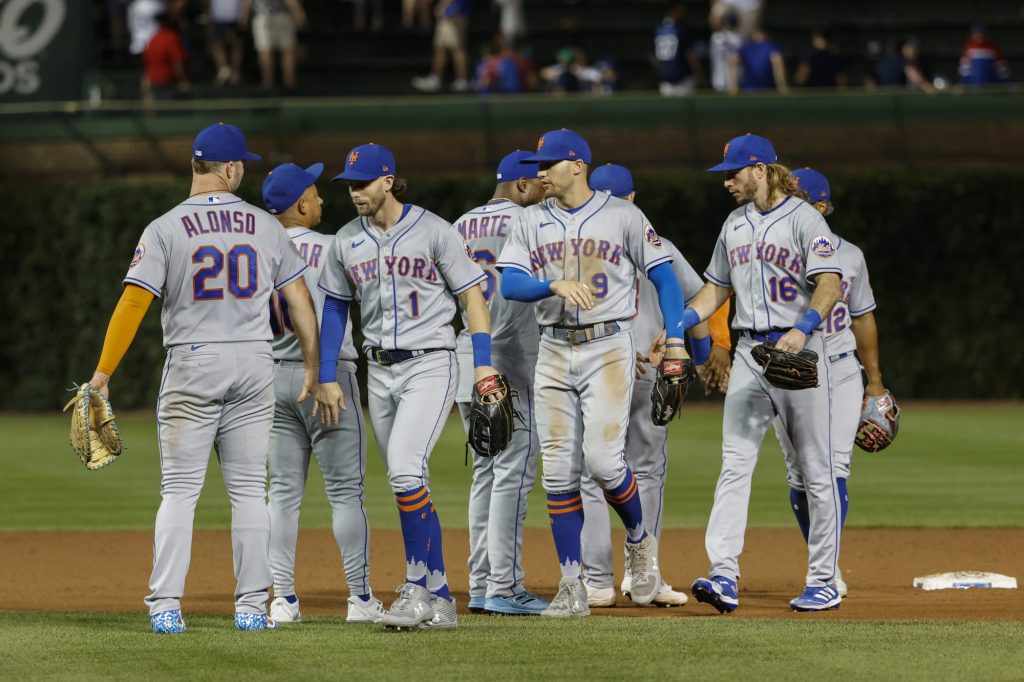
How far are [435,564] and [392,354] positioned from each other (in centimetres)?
88

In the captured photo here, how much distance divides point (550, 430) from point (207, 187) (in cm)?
178

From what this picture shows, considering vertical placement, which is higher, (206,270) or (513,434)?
(206,270)

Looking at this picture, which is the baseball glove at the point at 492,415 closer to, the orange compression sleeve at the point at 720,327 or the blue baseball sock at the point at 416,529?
the blue baseball sock at the point at 416,529

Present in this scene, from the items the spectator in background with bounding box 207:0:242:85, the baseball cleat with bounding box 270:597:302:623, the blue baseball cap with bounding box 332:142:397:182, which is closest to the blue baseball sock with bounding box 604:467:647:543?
the baseball cleat with bounding box 270:597:302:623

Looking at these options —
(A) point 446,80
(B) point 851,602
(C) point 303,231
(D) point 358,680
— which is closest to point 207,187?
(C) point 303,231

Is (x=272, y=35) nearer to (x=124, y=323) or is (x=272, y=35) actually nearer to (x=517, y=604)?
(x=517, y=604)

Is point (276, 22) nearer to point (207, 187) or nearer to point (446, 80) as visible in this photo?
point (446, 80)

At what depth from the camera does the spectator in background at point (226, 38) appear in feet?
71.7

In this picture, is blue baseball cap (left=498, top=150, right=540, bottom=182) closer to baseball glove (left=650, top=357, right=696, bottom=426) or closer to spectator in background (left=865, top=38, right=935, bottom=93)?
baseball glove (left=650, top=357, right=696, bottom=426)

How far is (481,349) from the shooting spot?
251 inches

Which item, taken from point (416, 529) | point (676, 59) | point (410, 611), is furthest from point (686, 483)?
point (676, 59)

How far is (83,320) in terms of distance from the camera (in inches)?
749

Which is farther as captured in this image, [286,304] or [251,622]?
[286,304]

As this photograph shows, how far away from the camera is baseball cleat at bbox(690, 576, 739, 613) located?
6.71 m
